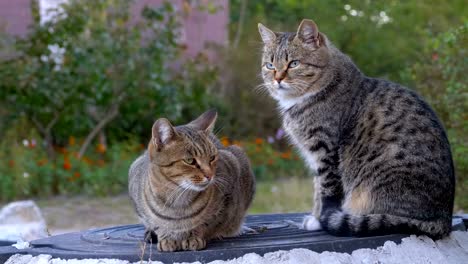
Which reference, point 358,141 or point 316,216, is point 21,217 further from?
Answer: point 358,141

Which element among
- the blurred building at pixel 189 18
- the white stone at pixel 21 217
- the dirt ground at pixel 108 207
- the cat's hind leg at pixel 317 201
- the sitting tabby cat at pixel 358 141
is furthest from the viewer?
the blurred building at pixel 189 18

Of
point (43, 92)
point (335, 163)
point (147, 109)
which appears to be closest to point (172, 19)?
point (147, 109)

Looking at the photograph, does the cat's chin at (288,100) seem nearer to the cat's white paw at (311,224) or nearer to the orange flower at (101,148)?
the cat's white paw at (311,224)

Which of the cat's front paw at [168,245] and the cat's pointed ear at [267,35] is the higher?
the cat's pointed ear at [267,35]

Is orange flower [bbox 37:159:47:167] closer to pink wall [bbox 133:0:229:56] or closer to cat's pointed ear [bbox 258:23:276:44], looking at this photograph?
pink wall [bbox 133:0:229:56]

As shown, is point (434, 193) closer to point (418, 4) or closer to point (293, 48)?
point (293, 48)

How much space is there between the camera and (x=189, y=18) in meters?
15.5

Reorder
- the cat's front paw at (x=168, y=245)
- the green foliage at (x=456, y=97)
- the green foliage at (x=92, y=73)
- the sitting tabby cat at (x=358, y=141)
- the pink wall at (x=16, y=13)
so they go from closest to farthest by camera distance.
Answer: the cat's front paw at (x=168, y=245), the sitting tabby cat at (x=358, y=141), the green foliage at (x=456, y=97), the green foliage at (x=92, y=73), the pink wall at (x=16, y=13)

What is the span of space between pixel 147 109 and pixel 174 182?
7.37 meters

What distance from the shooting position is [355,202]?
4258mm

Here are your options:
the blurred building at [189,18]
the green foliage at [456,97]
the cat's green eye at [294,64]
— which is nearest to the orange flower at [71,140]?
the blurred building at [189,18]

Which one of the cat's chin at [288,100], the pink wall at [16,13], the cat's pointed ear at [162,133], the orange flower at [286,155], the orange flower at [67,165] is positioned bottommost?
the orange flower at [286,155]

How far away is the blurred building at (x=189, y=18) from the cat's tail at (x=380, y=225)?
27.1 feet

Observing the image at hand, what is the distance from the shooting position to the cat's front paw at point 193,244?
12.3 ft
